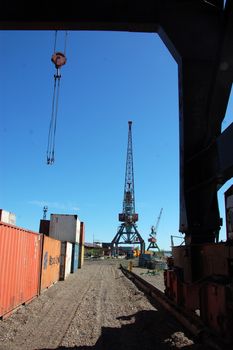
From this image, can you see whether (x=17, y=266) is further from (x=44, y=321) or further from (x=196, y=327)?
(x=196, y=327)

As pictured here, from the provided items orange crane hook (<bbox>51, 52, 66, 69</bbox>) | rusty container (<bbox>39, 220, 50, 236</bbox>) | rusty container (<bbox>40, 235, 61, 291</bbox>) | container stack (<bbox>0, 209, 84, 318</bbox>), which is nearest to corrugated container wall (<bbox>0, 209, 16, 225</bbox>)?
container stack (<bbox>0, 209, 84, 318</bbox>)

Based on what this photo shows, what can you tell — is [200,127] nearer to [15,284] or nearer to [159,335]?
[159,335]

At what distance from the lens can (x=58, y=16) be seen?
10.3 meters

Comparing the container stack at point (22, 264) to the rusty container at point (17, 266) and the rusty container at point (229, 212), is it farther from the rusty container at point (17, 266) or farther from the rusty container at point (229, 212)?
the rusty container at point (229, 212)

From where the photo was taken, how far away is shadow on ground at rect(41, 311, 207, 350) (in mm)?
9906

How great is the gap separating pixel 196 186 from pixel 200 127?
1.50 meters

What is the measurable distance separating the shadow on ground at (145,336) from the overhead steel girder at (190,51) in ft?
8.22

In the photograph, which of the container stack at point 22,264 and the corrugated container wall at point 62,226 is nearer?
the container stack at point 22,264

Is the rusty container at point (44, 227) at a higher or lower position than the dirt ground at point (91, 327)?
higher

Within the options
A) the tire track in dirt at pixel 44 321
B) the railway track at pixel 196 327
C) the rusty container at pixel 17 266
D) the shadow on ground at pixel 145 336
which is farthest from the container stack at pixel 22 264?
the railway track at pixel 196 327

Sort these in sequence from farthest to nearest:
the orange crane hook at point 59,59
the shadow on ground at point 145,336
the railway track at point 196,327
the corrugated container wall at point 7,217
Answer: the corrugated container wall at point 7,217
the orange crane hook at point 59,59
the shadow on ground at point 145,336
the railway track at point 196,327

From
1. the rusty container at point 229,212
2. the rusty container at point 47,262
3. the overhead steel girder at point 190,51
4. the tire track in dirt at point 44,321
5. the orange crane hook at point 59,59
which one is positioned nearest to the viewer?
the rusty container at point 229,212

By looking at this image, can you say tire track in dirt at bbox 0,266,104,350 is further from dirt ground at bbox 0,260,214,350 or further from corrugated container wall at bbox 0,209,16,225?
corrugated container wall at bbox 0,209,16,225

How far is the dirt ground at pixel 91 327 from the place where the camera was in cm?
1018
